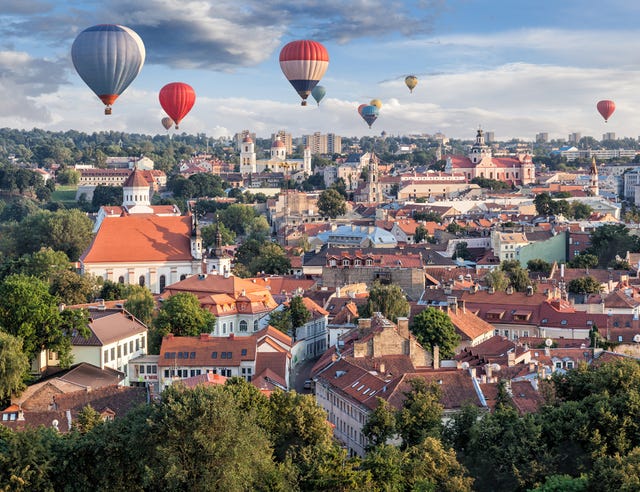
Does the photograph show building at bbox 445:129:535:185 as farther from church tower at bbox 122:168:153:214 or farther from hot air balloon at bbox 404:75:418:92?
church tower at bbox 122:168:153:214


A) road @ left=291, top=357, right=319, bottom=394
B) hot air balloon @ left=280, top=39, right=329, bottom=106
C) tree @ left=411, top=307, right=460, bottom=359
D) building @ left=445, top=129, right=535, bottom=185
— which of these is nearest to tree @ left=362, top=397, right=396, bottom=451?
road @ left=291, top=357, right=319, bottom=394

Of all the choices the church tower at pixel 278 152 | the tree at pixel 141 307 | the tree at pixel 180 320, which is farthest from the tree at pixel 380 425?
the church tower at pixel 278 152

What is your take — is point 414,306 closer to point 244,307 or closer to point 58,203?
point 244,307

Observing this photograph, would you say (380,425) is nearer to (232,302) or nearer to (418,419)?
(418,419)

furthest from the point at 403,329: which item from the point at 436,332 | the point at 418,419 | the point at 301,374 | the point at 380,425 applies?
the point at 418,419

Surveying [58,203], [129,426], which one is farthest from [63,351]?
[58,203]

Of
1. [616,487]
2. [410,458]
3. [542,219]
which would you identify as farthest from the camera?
[542,219]

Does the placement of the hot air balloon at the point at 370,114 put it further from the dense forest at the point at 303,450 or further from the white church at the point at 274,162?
the dense forest at the point at 303,450
